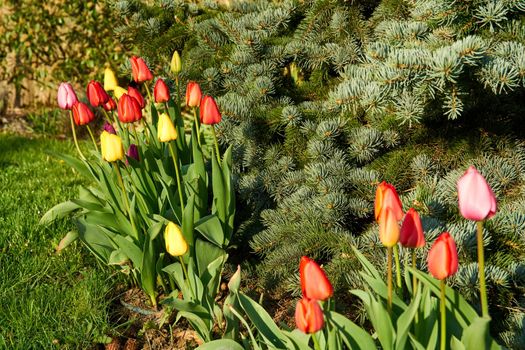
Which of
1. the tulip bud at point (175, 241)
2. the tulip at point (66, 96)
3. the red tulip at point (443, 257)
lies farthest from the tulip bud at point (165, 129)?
the red tulip at point (443, 257)

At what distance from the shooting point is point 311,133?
2.81 metres

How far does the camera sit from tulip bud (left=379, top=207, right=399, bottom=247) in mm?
1513

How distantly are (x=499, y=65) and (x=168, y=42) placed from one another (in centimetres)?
173

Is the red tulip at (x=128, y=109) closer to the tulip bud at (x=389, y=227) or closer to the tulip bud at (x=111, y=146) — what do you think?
the tulip bud at (x=111, y=146)

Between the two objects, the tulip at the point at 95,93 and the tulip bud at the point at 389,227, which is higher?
the tulip bud at the point at 389,227

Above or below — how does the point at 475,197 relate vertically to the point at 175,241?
above

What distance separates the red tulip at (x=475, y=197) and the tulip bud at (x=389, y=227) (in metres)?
0.16

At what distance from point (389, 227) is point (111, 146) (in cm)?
107

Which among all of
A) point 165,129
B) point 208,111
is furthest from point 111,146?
point 208,111

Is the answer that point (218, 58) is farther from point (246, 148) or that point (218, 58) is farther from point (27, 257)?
point (27, 257)

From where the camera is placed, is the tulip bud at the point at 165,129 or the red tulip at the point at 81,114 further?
the red tulip at the point at 81,114

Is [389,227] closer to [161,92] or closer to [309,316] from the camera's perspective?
[309,316]

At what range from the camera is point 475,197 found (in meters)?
1.39

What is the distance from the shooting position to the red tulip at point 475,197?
138 cm
